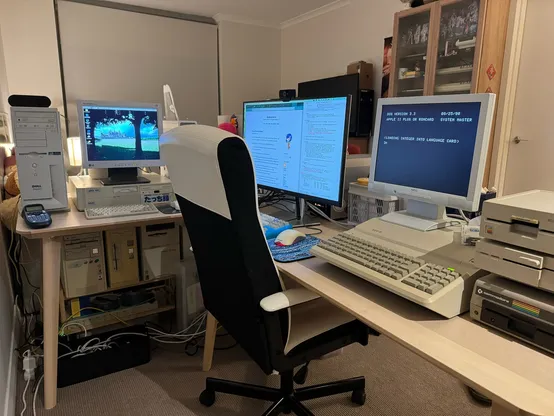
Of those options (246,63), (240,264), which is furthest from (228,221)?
(246,63)

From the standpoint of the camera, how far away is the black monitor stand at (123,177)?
6.25ft

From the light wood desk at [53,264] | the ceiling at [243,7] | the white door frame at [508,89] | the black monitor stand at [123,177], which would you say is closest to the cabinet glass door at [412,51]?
the white door frame at [508,89]

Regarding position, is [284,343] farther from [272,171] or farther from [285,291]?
[272,171]

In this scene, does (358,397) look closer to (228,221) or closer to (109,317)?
(228,221)

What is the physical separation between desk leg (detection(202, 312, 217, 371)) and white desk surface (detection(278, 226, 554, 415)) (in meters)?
0.87

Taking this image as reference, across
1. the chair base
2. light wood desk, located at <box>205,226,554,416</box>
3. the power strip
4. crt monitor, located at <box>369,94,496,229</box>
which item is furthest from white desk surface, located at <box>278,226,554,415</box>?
the power strip

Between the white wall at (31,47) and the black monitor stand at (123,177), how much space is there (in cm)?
248

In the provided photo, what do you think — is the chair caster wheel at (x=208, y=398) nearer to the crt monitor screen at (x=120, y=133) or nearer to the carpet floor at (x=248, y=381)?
the carpet floor at (x=248, y=381)

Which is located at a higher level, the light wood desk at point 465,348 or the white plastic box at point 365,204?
the white plastic box at point 365,204

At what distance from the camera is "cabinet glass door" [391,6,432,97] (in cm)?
323

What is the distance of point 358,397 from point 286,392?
0.35m

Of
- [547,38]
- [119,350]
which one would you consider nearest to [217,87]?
[547,38]

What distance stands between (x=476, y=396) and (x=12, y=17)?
467 cm

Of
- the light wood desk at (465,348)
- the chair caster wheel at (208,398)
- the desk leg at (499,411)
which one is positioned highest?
the light wood desk at (465,348)
